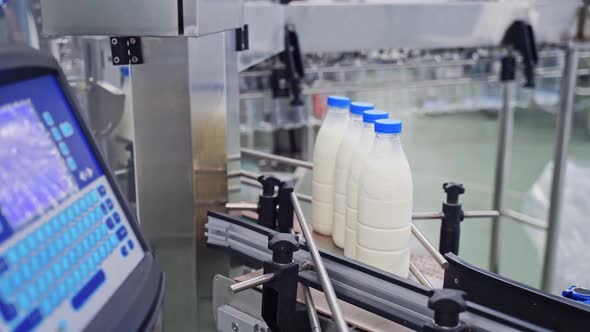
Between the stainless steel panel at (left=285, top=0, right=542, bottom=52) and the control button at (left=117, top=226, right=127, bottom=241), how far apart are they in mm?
1481

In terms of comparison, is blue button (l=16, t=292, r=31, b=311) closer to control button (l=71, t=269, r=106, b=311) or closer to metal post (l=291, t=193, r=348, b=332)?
control button (l=71, t=269, r=106, b=311)

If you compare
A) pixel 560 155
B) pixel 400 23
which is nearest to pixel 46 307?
pixel 400 23

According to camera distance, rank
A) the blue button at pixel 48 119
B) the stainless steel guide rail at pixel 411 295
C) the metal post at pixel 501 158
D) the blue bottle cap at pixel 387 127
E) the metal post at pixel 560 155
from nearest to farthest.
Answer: the blue button at pixel 48 119 < the stainless steel guide rail at pixel 411 295 < the blue bottle cap at pixel 387 127 < the metal post at pixel 560 155 < the metal post at pixel 501 158

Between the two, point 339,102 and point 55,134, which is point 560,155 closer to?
point 339,102

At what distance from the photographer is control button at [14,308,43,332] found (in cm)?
48

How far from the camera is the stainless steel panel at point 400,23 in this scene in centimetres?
213

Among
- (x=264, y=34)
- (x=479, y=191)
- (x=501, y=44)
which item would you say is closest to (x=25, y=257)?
(x=264, y=34)

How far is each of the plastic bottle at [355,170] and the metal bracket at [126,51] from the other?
0.44m

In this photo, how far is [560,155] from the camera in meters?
2.58

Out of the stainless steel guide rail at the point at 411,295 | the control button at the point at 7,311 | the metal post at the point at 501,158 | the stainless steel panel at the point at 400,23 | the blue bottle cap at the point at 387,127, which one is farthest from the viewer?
the metal post at the point at 501,158

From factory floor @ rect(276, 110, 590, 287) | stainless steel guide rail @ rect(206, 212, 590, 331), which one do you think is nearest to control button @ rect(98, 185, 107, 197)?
stainless steel guide rail @ rect(206, 212, 590, 331)

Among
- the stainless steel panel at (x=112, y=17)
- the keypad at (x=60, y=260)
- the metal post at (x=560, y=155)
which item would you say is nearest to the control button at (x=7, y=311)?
the keypad at (x=60, y=260)

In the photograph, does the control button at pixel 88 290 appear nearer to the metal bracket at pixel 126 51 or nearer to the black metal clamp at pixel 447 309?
the black metal clamp at pixel 447 309

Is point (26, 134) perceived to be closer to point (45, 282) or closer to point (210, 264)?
point (45, 282)
